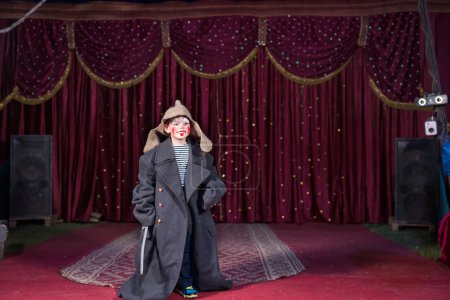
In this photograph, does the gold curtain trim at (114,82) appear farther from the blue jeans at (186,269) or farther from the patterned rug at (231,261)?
the blue jeans at (186,269)

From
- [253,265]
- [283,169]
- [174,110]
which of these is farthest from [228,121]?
[174,110]

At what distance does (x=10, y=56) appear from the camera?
234 inches

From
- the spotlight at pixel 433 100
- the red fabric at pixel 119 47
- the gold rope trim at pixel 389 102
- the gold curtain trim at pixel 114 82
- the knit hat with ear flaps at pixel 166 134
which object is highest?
the red fabric at pixel 119 47

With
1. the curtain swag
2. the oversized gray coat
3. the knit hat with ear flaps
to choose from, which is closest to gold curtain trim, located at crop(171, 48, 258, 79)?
the curtain swag

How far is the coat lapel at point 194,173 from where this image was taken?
111 inches

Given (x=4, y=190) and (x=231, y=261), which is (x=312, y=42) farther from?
(x=4, y=190)

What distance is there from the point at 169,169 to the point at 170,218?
284 millimetres

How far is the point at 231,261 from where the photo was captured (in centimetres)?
385

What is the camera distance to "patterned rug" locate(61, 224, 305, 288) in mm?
3354

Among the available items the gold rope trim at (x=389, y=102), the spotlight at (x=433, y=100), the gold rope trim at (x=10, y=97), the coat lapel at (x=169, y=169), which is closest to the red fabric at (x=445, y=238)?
the spotlight at (x=433, y=100)

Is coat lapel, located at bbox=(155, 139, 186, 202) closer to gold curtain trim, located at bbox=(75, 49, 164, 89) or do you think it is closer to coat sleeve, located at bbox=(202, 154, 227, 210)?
coat sleeve, located at bbox=(202, 154, 227, 210)

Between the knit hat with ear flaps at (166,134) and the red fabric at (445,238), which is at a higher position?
the knit hat with ear flaps at (166,134)

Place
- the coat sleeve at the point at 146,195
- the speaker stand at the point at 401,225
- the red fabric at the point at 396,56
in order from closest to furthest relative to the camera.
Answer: the coat sleeve at the point at 146,195 → the speaker stand at the point at 401,225 → the red fabric at the point at 396,56

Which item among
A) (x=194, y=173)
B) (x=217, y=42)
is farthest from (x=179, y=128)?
(x=217, y=42)
